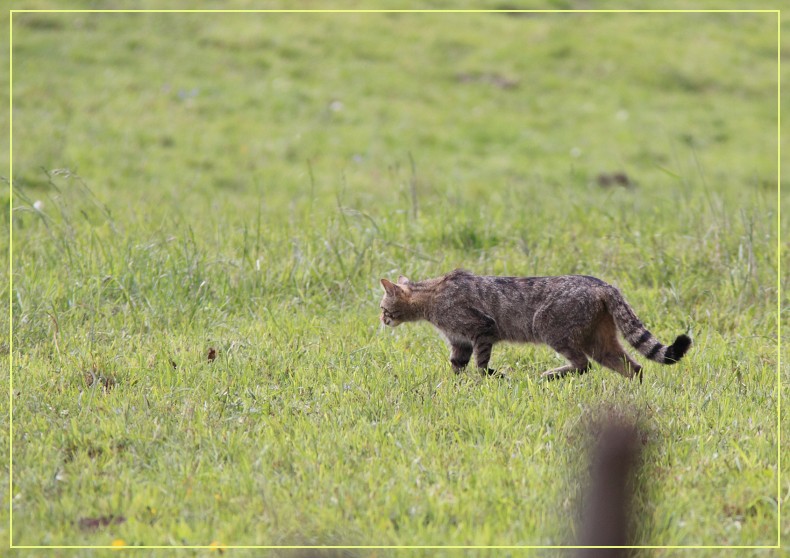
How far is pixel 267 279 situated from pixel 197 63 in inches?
369

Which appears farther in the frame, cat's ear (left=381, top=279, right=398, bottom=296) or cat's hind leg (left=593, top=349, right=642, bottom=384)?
cat's ear (left=381, top=279, right=398, bottom=296)

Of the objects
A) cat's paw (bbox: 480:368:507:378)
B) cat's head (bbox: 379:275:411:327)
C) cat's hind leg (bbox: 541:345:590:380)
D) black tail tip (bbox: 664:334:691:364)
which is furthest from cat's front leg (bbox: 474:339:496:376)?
black tail tip (bbox: 664:334:691:364)

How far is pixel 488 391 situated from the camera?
5.36 meters

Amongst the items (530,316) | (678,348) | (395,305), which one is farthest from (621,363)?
(395,305)

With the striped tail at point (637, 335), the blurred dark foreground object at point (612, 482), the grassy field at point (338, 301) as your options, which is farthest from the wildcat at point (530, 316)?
the blurred dark foreground object at point (612, 482)

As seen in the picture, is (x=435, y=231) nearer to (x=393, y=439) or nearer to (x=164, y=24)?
(x=393, y=439)

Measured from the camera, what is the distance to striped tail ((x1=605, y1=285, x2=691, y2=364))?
5.21 meters

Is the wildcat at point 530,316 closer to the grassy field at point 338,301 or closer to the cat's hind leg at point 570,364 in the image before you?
the cat's hind leg at point 570,364

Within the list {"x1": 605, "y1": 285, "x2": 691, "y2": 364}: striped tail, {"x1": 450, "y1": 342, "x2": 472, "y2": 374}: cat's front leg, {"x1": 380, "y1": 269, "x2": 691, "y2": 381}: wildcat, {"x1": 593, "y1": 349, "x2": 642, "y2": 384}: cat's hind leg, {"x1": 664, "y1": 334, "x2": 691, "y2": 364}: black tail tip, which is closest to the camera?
{"x1": 664, "y1": 334, "x2": 691, "y2": 364}: black tail tip

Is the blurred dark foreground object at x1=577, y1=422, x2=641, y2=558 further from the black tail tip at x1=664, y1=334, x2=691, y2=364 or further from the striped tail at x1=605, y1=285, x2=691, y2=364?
the striped tail at x1=605, y1=285, x2=691, y2=364

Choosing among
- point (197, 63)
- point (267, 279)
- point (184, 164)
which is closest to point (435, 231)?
point (267, 279)

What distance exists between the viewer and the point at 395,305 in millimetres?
6199

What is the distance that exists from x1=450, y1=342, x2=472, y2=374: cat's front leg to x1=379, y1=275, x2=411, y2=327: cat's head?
40 cm

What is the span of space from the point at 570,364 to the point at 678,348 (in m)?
0.84
